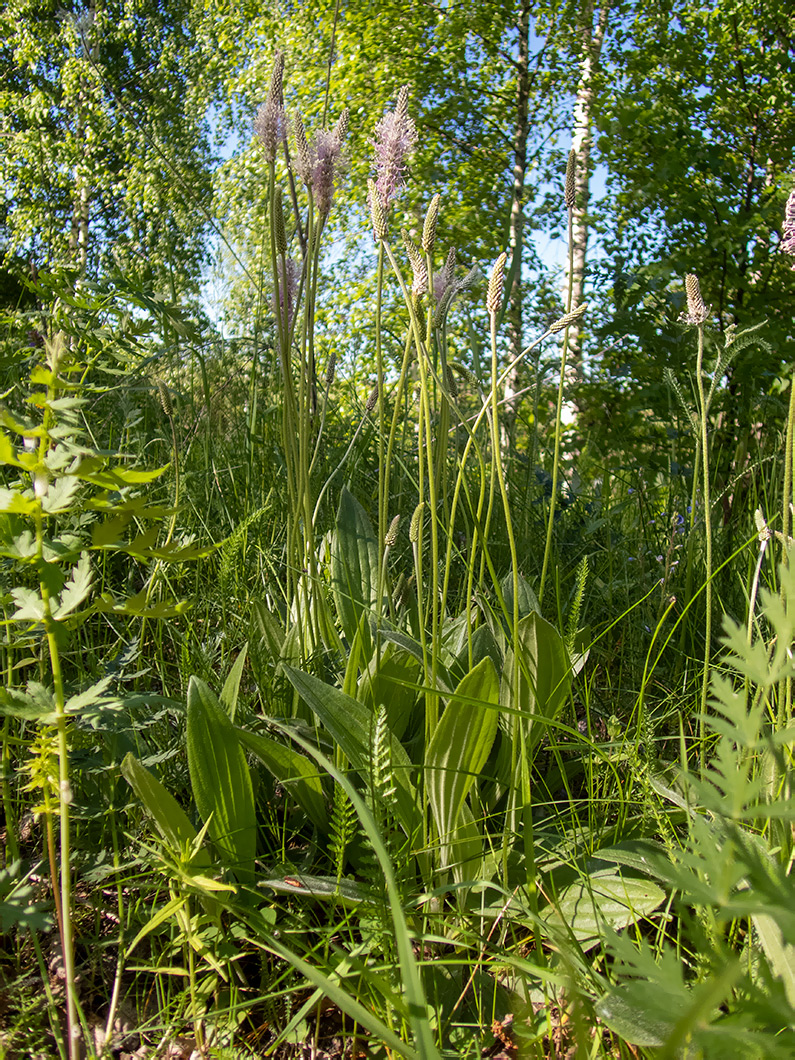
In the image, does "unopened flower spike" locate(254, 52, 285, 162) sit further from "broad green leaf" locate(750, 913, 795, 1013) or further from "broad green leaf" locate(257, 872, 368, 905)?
"broad green leaf" locate(750, 913, 795, 1013)

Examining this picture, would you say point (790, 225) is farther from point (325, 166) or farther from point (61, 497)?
point (61, 497)

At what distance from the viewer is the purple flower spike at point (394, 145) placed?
35.2 inches

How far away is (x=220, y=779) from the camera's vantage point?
76cm

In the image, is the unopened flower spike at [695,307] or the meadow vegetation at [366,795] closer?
the meadow vegetation at [366,795]

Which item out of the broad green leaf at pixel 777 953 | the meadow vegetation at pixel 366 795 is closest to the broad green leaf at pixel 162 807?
the meadow vegetation at pixel 366 795

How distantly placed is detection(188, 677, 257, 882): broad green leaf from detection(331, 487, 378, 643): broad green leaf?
452 millimetres

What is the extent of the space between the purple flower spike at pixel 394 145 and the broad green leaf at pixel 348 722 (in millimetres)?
596

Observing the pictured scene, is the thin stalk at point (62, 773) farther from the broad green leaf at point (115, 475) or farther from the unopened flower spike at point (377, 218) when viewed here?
the unopened flower spike at point (377, 218)

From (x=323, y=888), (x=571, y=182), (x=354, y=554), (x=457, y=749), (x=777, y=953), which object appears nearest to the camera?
(x=777, y=953)

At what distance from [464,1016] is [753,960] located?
0.89ft

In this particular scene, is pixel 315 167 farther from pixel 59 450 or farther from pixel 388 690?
pixel 388 690

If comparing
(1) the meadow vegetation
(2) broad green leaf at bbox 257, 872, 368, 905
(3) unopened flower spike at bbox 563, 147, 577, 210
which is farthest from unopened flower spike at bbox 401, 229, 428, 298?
(2) broad green leaf at bbox 257, 872, 368, 905

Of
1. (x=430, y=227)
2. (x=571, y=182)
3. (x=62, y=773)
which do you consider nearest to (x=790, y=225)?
(x=571, y=182)

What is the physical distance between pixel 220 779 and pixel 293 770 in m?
0.10
